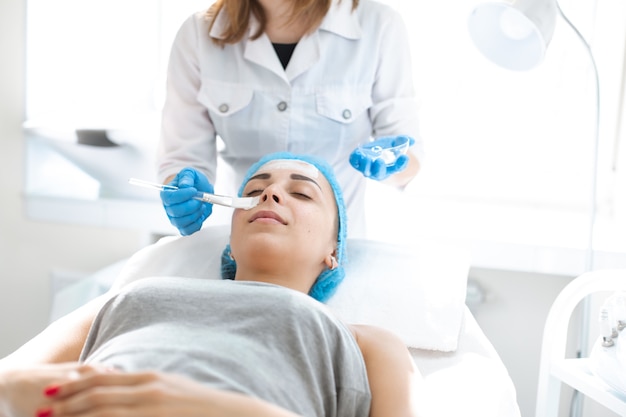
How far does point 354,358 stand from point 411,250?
0.56 meters

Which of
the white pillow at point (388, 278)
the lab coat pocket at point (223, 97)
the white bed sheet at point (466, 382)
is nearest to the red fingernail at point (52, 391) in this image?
the white bed sheet at point (466, 382)

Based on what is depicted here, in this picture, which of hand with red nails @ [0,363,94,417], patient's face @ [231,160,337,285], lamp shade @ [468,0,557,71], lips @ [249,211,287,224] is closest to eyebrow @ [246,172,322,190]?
patient's face @ [231,160,337,285]

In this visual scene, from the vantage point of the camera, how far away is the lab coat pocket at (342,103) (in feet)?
5.33

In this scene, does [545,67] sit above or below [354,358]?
above

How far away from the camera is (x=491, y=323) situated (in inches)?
84.7

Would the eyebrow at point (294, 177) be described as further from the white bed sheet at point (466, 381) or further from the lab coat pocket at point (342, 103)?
the white bed sheet at point (466, 381)

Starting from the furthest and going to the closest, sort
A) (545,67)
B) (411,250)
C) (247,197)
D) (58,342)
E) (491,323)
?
(545,67)
(491,323)
(411,250)
(247,197)
(58,342)

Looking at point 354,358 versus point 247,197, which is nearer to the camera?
point 354,358

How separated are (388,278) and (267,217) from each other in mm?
323

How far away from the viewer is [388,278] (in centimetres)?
152

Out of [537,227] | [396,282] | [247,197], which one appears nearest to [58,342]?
[247,197]

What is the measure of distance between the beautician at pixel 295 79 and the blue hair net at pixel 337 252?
0.12 metres

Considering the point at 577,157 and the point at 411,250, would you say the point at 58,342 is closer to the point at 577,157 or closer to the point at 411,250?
the point at 411,250

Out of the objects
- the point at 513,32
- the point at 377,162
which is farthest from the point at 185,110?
the point at 513,32
